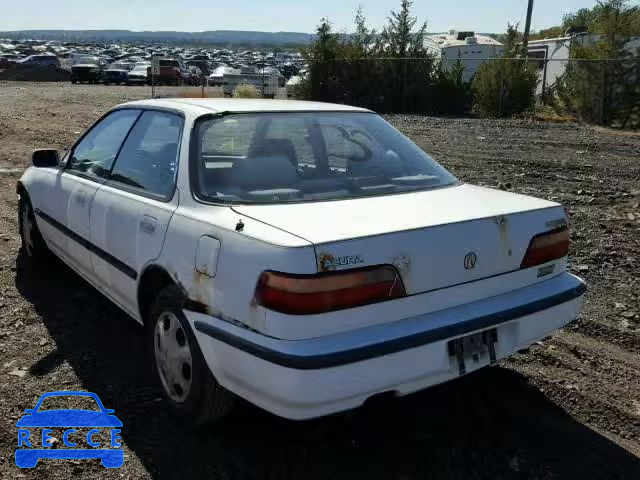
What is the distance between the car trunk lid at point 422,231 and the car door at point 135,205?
60 centimetres

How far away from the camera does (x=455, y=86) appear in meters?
23.9

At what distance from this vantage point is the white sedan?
2.59m

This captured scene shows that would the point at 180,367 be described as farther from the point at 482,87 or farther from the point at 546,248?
the point at 482,87

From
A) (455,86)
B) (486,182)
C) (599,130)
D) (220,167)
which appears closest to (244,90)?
(455,86)

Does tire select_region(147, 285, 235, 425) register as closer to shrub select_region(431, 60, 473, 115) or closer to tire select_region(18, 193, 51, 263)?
tire select_region(18, 193, 51, 263)

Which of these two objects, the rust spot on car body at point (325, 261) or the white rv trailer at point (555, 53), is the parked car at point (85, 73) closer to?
the white rv trailer at point (555, 53)

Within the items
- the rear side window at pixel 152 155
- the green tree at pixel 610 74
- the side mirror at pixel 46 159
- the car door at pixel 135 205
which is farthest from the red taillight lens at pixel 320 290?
the green tree at pixel 610 74

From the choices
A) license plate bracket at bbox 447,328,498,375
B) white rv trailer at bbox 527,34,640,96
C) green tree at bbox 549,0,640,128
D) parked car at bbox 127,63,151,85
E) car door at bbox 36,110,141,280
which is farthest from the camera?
parked car at bbox 127,63,151,85

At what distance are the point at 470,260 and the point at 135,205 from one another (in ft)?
6.10

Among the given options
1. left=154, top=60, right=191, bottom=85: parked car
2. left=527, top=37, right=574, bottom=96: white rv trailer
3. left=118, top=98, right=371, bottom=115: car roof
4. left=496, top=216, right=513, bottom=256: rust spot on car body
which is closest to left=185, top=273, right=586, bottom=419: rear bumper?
left=496, top=216, right=513, bottom=256: rust spot on car body

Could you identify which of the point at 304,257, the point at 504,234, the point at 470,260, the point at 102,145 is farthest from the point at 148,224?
the point at 504,234

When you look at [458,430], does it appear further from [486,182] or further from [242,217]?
[486,182]

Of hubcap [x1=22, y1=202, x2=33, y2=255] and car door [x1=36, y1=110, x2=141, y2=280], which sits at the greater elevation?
car door [x1=36, y1=110, x2=141, y2=280]

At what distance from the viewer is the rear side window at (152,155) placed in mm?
3551
